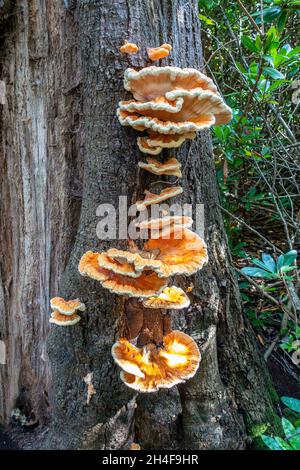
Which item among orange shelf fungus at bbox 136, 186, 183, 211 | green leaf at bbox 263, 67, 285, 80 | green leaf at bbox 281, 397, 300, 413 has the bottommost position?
green leaf at bbox 281, 397, 300, 413

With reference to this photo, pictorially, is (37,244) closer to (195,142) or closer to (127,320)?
(127,320)

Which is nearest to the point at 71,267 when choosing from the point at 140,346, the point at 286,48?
the point at 140,346

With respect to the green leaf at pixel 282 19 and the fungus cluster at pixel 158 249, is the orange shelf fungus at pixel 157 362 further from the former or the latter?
the green leaf at pixel 282 19

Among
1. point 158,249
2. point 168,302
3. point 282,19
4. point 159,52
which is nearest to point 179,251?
point 158,249

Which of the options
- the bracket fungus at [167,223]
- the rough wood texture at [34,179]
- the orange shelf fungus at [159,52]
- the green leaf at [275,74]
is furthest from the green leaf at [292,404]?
the green leaf at [275,74]

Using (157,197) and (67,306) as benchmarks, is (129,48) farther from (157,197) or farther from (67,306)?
(67,306)

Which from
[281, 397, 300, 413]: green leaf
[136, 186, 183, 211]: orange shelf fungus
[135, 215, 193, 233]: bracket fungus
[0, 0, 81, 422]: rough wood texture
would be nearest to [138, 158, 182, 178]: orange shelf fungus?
[136, 186, 183, 211]: orange shelf fungus

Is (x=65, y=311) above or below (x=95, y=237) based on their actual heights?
below

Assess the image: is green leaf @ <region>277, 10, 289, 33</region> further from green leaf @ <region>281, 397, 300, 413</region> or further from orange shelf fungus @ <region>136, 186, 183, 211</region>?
green leaf @ <region>281, 397, 300, 413</region>
